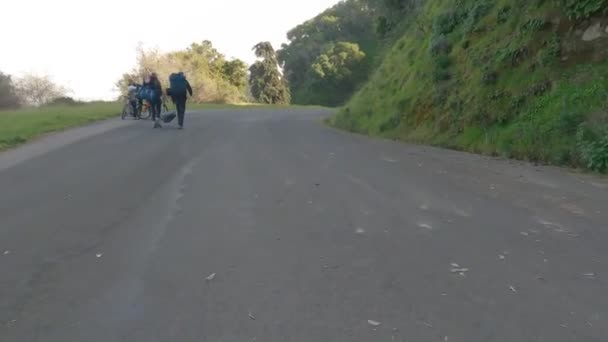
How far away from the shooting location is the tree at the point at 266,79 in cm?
7819

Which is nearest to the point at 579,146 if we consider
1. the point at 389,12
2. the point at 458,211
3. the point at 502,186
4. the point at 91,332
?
the point at 502,186

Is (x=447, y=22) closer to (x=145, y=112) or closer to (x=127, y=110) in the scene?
(x=145, y=112)

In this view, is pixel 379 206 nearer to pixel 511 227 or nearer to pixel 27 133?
pixel 511 227

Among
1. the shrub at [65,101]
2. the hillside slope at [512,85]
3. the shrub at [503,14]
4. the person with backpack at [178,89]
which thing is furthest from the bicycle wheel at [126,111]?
the shrub at [503,14]

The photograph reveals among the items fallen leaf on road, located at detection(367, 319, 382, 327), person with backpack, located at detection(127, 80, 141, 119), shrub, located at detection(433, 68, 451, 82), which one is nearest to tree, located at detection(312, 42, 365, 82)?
person with backpack, located at detection(127, 80, 141, 119)

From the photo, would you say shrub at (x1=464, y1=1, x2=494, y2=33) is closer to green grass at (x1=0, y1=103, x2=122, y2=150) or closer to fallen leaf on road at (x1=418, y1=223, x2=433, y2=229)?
fallen leaf on road at (x1=418, y1=223, x2=433, y2=229)

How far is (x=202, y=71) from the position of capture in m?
58.9

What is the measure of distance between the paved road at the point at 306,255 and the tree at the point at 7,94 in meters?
33.2

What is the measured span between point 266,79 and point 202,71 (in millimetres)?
20906

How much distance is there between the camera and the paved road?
372 centimetres

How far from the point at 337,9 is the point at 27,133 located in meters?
83.6

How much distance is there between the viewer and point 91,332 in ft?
12.0

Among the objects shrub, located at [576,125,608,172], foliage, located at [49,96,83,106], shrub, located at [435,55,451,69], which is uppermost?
shrub, located at [435,55,451,69]

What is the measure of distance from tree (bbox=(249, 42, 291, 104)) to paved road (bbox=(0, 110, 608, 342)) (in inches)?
2725
